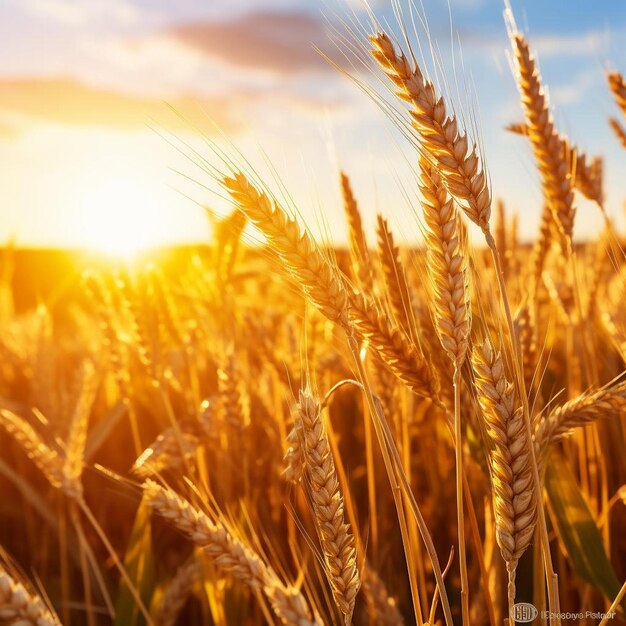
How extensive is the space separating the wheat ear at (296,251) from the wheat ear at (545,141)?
0.78 m

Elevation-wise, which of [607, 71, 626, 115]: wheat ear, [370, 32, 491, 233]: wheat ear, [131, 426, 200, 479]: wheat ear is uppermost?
[607, 71, 626, 115]: wheat ear

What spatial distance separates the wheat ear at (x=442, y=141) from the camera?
3.51 feet

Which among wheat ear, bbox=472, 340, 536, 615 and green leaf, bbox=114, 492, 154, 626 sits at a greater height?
wheat ear, bbox=472, 340, 536, 615

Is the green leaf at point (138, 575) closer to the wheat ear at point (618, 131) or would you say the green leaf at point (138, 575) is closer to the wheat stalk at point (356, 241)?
the wheat stalk at point (356, 241)

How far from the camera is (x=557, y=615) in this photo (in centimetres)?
101

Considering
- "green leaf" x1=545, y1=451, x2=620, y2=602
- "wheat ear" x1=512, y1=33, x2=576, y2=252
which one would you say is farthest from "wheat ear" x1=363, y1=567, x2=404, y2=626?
"wheat ear" x1=512, y1=33, x2=576, y2=252

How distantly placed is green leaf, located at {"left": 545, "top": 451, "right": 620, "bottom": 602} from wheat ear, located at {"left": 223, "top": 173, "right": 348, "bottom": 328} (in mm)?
884

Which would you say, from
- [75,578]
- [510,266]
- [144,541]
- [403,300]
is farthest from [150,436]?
[403,300]

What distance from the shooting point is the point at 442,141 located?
1.08 m

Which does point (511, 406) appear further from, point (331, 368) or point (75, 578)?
point (75, 578)

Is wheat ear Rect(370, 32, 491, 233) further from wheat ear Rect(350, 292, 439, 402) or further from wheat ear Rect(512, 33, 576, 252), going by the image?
wheat ear Rect(512, 33, 576, 252)

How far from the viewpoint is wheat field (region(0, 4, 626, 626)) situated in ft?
3.40

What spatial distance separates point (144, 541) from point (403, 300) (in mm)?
1086

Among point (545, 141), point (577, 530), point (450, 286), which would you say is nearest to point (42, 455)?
point (450, 286)
